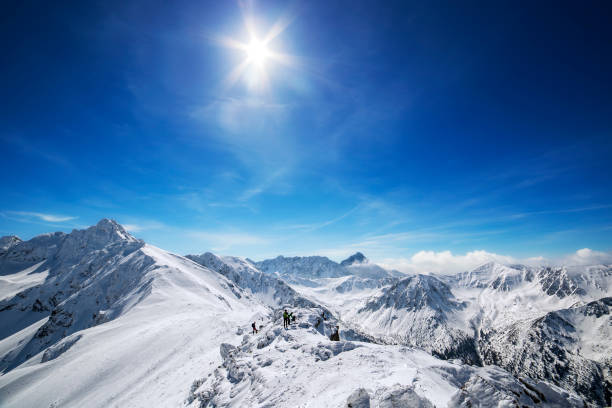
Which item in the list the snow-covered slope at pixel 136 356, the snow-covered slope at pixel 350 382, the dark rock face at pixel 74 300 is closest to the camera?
the snow-covered slope at pixel 350 382

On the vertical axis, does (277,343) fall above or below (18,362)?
above

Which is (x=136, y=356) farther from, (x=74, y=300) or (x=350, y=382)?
(x=74, y=300)

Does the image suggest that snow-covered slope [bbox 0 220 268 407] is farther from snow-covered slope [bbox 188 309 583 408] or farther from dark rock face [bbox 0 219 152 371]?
snow-covered slope [bbox 188 309 583 408]

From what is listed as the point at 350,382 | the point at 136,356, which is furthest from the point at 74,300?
the point at 350,382

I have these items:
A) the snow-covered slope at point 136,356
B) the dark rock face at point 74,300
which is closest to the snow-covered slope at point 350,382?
the snow-covered slope at point 136,356

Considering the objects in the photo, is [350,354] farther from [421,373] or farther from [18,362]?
[18,362]

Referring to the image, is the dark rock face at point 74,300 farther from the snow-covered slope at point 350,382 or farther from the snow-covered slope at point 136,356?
the snow-covered slope at point 350,382

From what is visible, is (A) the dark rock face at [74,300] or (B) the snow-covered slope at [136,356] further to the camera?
(A) the dark rock face at [74,300]

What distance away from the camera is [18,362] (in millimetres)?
106812

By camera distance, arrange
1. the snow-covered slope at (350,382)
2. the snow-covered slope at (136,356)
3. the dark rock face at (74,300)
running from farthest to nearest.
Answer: the dark rock face at (74,300)
the snow-covered slope at (136,356)
the snow-covered slope at (350,382)

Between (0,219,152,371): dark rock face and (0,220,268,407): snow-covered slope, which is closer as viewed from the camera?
(0,220,268,407): snow-covered slope

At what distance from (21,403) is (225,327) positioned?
3182 cm

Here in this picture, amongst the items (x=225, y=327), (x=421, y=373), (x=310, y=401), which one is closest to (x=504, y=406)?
(x=421, y=373)

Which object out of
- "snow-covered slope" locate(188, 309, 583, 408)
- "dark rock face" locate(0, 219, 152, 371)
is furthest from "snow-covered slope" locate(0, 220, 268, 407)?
"snow-covered slope" locate(188, 309, 583, 408)
